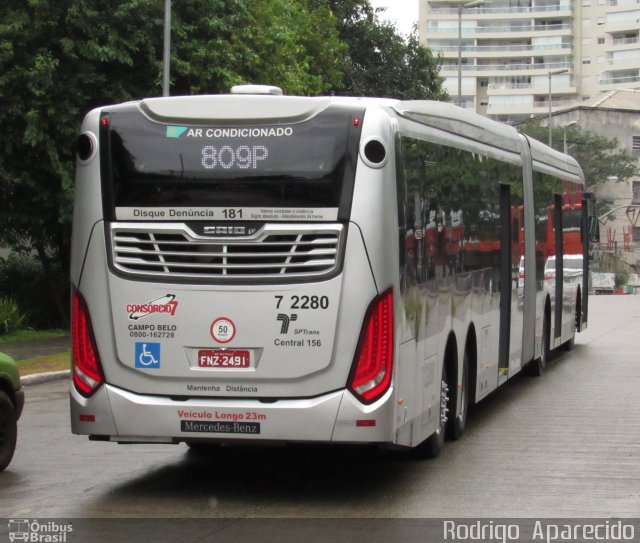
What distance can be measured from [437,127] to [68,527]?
4920 mm

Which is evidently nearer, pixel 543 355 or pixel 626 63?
pixel 543 355

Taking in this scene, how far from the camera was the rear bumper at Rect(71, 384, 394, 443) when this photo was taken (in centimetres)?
924

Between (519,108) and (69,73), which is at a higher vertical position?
(519,108)

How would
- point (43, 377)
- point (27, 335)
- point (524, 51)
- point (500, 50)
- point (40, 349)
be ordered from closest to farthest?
1. point (43, 377)
2. point (40, 349)
3. point (27, 335)
4. point (524, 51)
5. point (500, 50)

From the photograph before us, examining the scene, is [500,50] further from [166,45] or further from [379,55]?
[166,45]

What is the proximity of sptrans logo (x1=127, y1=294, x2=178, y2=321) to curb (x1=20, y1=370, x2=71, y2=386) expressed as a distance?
10330 mm

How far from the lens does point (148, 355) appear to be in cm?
952

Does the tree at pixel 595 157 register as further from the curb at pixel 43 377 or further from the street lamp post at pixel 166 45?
the curb at pixel 43 377

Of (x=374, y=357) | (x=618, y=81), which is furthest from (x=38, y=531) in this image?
(x=618, y=81)

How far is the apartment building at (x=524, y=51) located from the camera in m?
152

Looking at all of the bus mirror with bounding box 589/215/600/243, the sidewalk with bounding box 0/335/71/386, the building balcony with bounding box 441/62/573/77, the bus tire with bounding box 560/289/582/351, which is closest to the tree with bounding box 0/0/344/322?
the sidewalk with bounding box 0/335/71/386

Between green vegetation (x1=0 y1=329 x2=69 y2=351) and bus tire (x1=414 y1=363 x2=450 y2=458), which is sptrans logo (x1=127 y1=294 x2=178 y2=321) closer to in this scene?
bus tire (x1=414 y1=363 x2=450 y2=458)

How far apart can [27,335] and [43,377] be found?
8692 millimetres

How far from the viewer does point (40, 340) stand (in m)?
27.7
